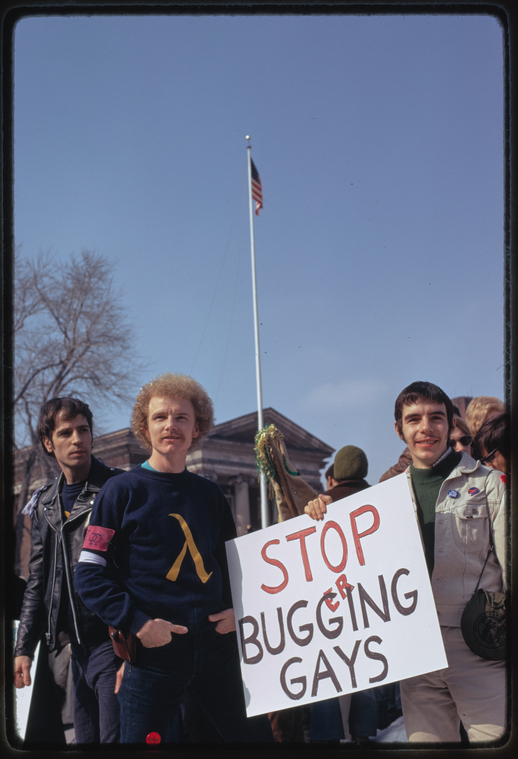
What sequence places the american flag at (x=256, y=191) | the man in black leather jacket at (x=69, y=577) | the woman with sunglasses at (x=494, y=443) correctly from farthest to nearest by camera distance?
1. the american flag at (x=256, y=191)
2. the woman with sunglasses at (x=494, y=443)
3. the man in black leather jacket at (x=69, y=577)

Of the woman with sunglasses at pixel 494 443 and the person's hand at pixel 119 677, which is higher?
the woman with sunglasses at pixel 494 443

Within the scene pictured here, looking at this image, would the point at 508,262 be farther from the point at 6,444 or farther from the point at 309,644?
the point at 6,444

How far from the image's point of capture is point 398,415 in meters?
3.24

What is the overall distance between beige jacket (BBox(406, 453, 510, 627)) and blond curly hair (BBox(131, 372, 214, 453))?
115 centimetres

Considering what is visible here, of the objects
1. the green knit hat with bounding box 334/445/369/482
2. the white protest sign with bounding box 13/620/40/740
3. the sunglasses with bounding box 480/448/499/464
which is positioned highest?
the green knit hat with bounding box 334/445/369/482

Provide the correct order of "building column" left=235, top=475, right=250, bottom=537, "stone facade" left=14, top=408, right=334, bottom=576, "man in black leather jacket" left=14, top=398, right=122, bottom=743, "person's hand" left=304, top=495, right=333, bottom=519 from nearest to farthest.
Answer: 1. "person's hand" left=304, top=495, right=333, bottom=519
2. "man in black leather jacket" left=14, top=398, right=122, bottom=743
3. "stone facade" left=14, top=408, right=334, bottom=576
4. "building column" left=235, top=475, right=250, bottom=537

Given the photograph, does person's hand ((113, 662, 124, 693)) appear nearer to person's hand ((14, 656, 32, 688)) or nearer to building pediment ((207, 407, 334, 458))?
person's hand ((14, 656, 32, 688))

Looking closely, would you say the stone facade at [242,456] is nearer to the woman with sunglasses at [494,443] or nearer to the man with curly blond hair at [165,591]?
the woman with sunglasses at [494,443]

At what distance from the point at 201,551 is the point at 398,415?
1.07 metres

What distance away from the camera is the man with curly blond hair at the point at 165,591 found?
2840 mm

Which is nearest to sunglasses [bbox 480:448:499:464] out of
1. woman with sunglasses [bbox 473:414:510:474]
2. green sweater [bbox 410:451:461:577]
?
woman with sunglasses [bbox 473:414:510:474]

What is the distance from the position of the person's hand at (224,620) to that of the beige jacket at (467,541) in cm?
87

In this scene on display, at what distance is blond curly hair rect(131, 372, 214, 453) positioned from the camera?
10.7 ft

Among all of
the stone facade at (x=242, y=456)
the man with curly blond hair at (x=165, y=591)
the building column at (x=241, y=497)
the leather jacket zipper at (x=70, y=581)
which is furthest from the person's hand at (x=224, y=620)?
the building column at (x=241, y=497)
